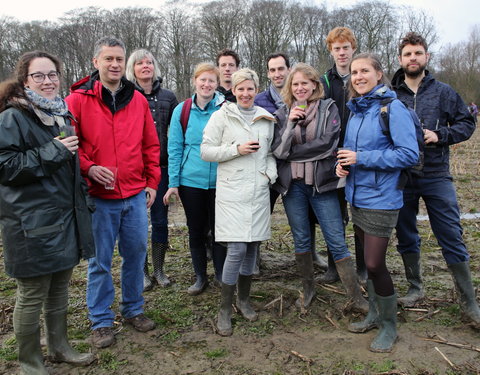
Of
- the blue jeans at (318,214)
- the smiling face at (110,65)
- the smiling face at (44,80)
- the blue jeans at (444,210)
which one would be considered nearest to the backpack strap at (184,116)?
the smiling face at (110,65)

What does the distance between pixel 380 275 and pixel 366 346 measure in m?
0.60

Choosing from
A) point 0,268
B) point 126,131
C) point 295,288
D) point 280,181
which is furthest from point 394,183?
point 0,268

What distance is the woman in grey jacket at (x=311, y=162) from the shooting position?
3.93m

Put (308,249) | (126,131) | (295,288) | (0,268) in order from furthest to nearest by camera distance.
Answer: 1. (0,268)
2. (295,288)
3. (308,249)
4. (126,131)

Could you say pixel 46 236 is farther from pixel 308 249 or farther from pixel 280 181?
pixel 308 249

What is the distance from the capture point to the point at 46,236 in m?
2.99

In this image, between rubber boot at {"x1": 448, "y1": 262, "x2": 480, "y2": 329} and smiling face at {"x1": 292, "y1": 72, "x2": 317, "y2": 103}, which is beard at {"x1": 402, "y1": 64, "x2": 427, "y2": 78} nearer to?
smiling face at {"x1": 292, "y1": 72, "x2": 317, "y2": 103}

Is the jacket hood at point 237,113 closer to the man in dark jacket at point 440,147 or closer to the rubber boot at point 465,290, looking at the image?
the man in dark jacket at point 440,147

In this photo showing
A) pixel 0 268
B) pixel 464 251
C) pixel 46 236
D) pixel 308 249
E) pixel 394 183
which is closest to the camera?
pixel 46 236

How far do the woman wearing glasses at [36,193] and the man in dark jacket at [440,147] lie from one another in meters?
2.86

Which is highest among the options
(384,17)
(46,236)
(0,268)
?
(384,17)

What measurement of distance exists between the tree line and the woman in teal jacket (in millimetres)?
37220

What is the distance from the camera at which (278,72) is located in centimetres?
480

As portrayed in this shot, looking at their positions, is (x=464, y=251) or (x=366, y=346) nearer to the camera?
(x=366, y=346)
